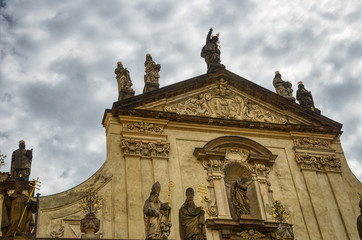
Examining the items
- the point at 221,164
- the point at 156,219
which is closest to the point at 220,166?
the point at 221,164

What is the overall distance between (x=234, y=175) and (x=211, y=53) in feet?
18.2

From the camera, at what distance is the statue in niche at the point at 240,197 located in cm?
1730

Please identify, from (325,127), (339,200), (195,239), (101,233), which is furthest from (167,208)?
(325,127)

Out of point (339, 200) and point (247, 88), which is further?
point (247, 88)

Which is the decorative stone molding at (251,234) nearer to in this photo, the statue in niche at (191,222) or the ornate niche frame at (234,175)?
the ornate niche frame at (234,175)

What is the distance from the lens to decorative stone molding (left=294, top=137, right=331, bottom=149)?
1975cm

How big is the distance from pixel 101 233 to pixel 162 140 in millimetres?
4027

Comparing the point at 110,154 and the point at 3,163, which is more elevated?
the point at 110,154

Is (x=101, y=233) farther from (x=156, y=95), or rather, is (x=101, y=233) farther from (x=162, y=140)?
(x=156, y=95)

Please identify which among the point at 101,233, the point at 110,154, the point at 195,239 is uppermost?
the point at 110,154

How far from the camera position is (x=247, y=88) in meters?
20.6

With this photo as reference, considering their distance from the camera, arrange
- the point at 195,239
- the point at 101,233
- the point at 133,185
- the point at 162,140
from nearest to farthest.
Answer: the point at 195,239 < the point at 101,233 < the point at 133,185 < the point at 162,140

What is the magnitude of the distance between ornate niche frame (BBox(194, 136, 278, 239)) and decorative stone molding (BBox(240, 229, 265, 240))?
9 centimetres

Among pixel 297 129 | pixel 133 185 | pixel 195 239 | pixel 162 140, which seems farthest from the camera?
pixel 297 129
